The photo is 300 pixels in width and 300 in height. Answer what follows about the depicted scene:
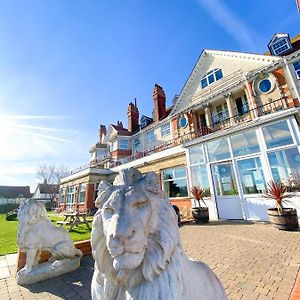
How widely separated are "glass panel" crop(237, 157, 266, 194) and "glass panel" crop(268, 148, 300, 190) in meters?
0.60

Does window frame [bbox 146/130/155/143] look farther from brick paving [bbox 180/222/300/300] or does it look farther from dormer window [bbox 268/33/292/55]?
brick paving [bbox 180/222/300/300]

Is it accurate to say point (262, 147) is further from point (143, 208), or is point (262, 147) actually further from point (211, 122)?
point (143, 208)

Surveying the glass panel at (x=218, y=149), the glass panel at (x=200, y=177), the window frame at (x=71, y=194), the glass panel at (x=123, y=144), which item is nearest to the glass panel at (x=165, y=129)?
the glass panel at (x=123, y=144)

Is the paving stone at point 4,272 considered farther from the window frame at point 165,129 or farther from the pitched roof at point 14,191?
the pitched roof at point 14,191

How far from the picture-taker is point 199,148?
470 inches

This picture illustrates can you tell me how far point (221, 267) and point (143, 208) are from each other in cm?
381

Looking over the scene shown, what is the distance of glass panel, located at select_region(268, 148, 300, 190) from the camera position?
27.1ft

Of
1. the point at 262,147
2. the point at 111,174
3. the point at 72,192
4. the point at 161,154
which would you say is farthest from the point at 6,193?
the point at 262,147

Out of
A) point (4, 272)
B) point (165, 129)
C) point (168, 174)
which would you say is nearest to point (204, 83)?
point (165, 129)

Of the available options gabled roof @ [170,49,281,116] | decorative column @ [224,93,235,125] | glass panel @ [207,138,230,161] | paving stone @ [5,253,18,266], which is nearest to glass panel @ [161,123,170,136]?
gabled roof @ [170,49,281,116]

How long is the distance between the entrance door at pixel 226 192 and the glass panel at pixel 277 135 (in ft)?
7.32

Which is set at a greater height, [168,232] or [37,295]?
[168,232]

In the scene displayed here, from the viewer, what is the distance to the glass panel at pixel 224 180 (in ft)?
33.0

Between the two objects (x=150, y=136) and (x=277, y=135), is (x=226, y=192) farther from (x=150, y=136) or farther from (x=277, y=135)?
(x=150, y=136)
